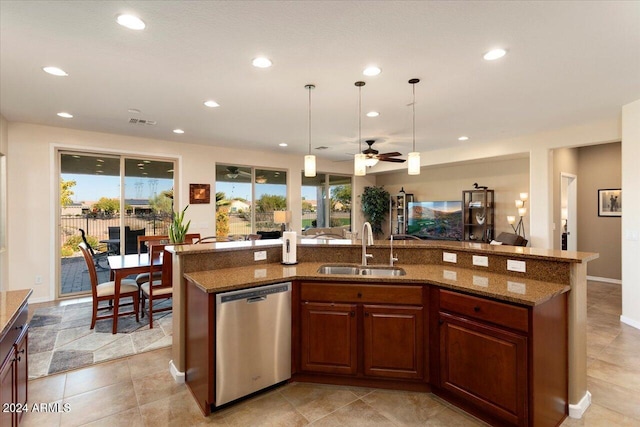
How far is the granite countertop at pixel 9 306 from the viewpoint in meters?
1.50

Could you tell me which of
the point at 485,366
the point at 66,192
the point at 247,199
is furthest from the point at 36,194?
the point at 485,366

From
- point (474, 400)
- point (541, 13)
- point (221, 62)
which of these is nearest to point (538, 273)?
point (474, 400)

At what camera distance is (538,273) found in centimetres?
226

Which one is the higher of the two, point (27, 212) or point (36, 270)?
point (27, 212)

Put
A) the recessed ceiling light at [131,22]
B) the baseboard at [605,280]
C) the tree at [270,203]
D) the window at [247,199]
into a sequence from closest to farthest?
the recessed ceiling light at [131,22]
the baseboard at [605,280]
the window at [247,199]
the tree at [270,203]

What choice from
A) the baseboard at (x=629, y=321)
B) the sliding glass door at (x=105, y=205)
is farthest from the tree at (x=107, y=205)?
the baseboard at (x=629, y=321)

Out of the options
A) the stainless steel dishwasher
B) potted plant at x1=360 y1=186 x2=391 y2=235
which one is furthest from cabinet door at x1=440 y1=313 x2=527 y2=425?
potted plant at x1=360 y1=186 x2=391 y2=235

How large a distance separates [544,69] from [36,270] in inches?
277

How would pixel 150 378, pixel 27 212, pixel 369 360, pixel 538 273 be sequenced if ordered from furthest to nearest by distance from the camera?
pixel 27 212 < pixel 150 378 < pixel 369 360 < pixel 538 273

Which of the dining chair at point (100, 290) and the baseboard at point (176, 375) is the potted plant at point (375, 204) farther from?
the baseboard at point (176, 375)

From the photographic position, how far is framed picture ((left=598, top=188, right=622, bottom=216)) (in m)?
5.82

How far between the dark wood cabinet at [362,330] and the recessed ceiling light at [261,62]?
6.37 ft

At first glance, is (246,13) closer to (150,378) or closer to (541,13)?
(541,13)

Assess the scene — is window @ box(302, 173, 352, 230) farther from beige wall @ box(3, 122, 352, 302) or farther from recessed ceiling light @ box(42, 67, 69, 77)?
recessed ceiling light @ box(42, 67, 69, 77)
